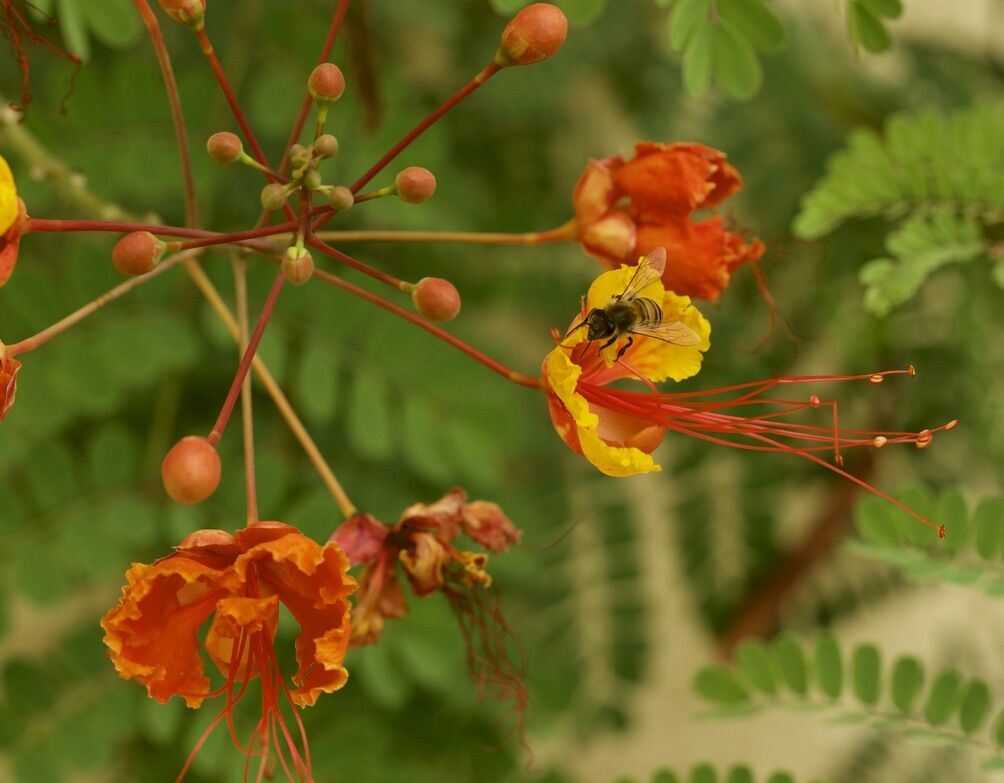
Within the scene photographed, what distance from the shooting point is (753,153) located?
5.13 ft

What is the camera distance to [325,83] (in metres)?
0.74

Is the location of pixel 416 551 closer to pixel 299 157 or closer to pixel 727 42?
pixel 299 157

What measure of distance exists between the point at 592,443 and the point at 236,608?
0.25 m

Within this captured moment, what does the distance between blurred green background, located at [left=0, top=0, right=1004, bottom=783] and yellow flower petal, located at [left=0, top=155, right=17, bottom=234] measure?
12.7 inches

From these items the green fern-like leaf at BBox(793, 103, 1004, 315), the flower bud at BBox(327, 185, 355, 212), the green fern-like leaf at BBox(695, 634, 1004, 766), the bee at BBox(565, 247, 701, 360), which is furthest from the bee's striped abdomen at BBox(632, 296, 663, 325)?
the green fern-like leaf at BBox(695, 634, 1004, 766)

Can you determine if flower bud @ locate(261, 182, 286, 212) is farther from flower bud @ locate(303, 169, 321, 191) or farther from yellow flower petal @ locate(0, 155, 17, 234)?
yellow flower petal @ locate(0, 155, 17, 234)

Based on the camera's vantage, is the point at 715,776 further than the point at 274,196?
Yes

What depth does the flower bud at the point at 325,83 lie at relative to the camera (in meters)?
0.74

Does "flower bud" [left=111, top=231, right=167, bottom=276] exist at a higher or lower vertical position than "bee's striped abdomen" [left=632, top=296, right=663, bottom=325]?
higher

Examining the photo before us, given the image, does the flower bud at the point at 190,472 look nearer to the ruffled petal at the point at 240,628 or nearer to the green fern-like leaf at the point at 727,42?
the ruffled petal at the point at 240,628

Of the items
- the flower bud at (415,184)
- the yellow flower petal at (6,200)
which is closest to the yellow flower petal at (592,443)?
the flower bud at (415,184)

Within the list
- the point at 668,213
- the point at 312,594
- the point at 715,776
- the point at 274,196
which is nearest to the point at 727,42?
the point at 668,213

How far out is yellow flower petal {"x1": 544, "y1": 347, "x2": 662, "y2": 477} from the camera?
2.38ft

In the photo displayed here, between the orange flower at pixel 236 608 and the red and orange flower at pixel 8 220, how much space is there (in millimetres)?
213
